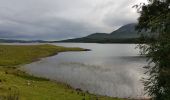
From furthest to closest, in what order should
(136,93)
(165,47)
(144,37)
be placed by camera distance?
1. (136,93)
2. (144,37)
3. (165,47)

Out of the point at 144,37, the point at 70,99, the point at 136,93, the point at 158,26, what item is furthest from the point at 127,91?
the point at 158,26

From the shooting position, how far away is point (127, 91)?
5747cm

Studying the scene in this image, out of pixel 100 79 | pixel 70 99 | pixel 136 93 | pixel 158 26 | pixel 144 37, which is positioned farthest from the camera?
pixel 100 79

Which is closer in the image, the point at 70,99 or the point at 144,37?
the point at 144,37

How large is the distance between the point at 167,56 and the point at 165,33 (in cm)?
195

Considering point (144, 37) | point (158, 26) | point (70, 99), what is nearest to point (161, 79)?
point (158, 26)

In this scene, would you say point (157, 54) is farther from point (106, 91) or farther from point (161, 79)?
point (106, 91)

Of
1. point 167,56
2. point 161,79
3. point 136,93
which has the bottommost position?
point 136,93

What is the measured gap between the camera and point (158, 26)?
24578mm

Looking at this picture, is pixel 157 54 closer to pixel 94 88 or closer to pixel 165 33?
pixel 165 33

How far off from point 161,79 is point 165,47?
2.49m

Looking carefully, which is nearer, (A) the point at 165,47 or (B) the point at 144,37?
(A) the point at 165,47

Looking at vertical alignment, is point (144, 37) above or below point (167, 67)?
above

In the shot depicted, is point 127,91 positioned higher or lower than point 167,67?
lower
